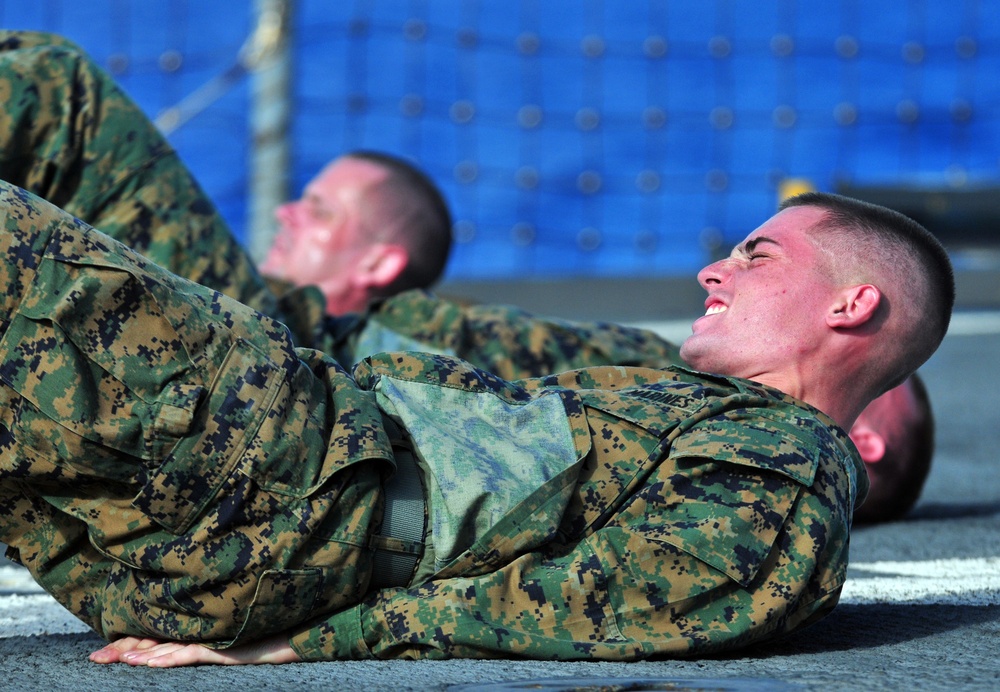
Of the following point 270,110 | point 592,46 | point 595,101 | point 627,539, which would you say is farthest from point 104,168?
point 592,46

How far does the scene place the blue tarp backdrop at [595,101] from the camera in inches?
270

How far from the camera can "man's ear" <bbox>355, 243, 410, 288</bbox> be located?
3076mm

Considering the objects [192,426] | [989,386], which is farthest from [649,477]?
[989,386]

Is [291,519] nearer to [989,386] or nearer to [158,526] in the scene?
[158,526]

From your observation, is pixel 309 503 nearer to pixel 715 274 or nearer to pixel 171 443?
pixel 171 443

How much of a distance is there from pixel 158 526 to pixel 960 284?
17.2 feet

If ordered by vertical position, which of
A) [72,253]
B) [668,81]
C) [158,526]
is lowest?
[158,526]

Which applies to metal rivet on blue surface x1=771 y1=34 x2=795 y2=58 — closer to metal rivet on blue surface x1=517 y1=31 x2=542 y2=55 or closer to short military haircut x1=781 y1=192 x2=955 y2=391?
metal rivet on blue surface x1=517 y1=31 x2=542 y2=55

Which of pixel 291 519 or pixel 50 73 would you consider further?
pixel 50 73

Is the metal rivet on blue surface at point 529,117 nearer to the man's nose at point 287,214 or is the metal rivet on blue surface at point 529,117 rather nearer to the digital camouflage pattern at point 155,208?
the man's nose at point 287,214

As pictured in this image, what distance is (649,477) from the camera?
1.44 metres

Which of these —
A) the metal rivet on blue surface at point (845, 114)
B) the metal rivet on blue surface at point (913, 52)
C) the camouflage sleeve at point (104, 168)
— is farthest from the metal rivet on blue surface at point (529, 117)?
the camouflage sleeve at point (104, 168)

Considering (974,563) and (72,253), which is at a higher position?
(72,253)

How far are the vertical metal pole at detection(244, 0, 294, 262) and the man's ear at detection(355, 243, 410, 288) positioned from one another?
3.03 m
